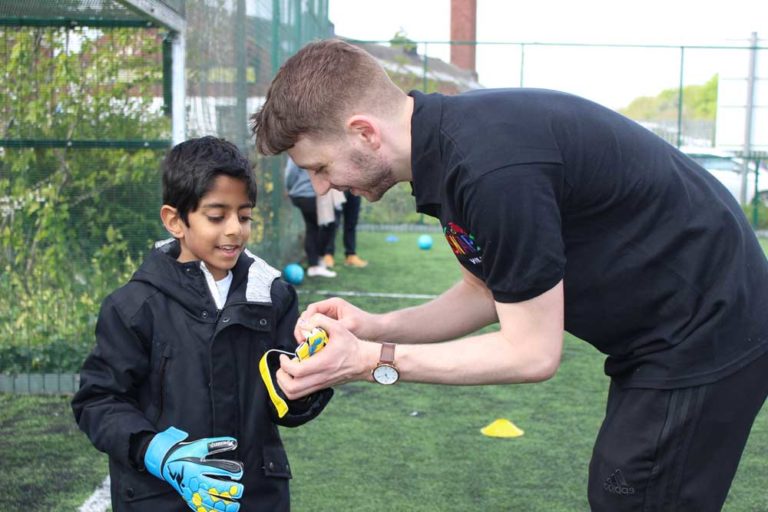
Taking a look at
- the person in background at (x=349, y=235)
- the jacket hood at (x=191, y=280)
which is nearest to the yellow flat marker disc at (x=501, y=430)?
the jacket hood at (x=191, y=280)

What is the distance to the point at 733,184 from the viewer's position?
19.1m

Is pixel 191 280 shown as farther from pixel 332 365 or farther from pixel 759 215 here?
pixel 759 215

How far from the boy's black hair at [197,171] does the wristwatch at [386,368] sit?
92 cm

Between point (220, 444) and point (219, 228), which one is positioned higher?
point (219, 228)

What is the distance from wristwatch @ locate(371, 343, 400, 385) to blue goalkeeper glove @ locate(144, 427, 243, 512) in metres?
0.53

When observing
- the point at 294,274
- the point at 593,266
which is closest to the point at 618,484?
the point at 593,266

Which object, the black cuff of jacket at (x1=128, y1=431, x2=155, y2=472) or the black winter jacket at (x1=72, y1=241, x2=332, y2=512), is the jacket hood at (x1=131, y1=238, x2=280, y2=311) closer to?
the black winter jacket at (x1=72, y1=241, x2=332, y2=512)

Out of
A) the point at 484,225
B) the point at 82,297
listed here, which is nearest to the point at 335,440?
the point at 82,297

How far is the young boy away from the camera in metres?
2.73

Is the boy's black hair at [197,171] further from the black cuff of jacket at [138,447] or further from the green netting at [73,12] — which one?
the green netting at [73,12]

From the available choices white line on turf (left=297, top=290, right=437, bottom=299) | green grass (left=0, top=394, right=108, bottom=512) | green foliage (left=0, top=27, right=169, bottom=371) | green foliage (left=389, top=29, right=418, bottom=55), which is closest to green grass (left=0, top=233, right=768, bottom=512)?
green grass (left=0, top=394, right=108, bottom=512)

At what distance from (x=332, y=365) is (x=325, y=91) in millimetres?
675

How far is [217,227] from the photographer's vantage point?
9.98 feet

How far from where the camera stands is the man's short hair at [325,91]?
2.41 metres
